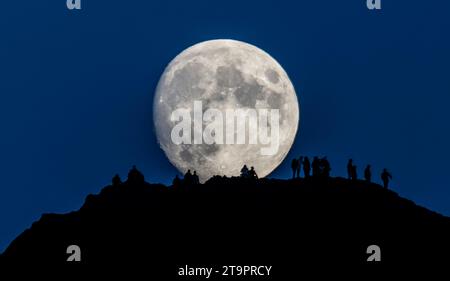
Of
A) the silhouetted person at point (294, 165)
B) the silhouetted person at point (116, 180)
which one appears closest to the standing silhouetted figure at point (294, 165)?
the silhouetted person at point (294, 165)

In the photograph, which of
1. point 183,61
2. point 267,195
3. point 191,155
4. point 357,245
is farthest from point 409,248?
point 183,61

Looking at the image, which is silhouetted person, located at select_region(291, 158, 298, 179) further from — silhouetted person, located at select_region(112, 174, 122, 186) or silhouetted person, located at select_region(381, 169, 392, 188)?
silhouetted person, located at select_region(112, 174, 122, 186)

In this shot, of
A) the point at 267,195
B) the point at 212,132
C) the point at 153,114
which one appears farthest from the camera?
the point at 153,114

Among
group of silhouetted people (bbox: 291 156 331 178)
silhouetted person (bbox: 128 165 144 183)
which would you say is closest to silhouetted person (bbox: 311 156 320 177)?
group of silhouetted people (bbox: 291 156 331 178)

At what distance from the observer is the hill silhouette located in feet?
86.5

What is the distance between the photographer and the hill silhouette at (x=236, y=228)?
26359mm

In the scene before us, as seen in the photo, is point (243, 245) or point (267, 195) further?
point (267, 195)

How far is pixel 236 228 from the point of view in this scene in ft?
89.8

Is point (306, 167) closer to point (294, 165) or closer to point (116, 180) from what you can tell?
point (294, 165)

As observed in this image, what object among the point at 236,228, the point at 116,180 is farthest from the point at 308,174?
the point at 116,180

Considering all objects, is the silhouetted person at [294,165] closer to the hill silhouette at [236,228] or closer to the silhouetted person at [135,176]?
the hill silhouette at [236,228]

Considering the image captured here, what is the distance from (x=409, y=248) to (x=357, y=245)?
2711 mm
